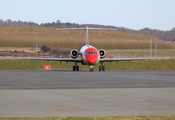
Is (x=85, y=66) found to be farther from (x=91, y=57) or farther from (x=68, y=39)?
(x=68, y=39)

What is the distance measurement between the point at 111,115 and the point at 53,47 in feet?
233

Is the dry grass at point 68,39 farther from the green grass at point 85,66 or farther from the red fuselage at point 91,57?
the red fuselage at point 91,57

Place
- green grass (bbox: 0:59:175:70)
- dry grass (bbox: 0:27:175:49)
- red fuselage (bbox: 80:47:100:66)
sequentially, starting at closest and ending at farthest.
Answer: red fuselage (bbox: 80:47:100:66), green grass (bbox: 0:59:175:70), dry grass (bbox: 0:27:175:49)

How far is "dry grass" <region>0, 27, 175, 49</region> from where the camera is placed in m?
78.4

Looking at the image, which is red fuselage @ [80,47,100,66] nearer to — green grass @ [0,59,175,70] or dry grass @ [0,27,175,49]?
green grass @ [0,59,175,70]

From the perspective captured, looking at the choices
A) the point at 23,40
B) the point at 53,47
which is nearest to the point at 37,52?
the point at 53,47

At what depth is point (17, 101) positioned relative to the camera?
1398cm

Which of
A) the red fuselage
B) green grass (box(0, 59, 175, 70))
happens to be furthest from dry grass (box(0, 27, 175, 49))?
the red fuselage

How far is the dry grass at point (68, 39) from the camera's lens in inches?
3086

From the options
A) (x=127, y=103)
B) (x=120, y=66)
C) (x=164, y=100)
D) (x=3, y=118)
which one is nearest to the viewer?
(x=3, y=118)

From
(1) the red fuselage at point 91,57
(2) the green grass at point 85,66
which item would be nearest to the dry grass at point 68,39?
(2) the green grass at point 85,66

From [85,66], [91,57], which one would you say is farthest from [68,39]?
[91,57]

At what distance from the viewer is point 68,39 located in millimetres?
81500

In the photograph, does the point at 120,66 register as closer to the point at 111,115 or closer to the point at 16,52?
the point at 16,52
